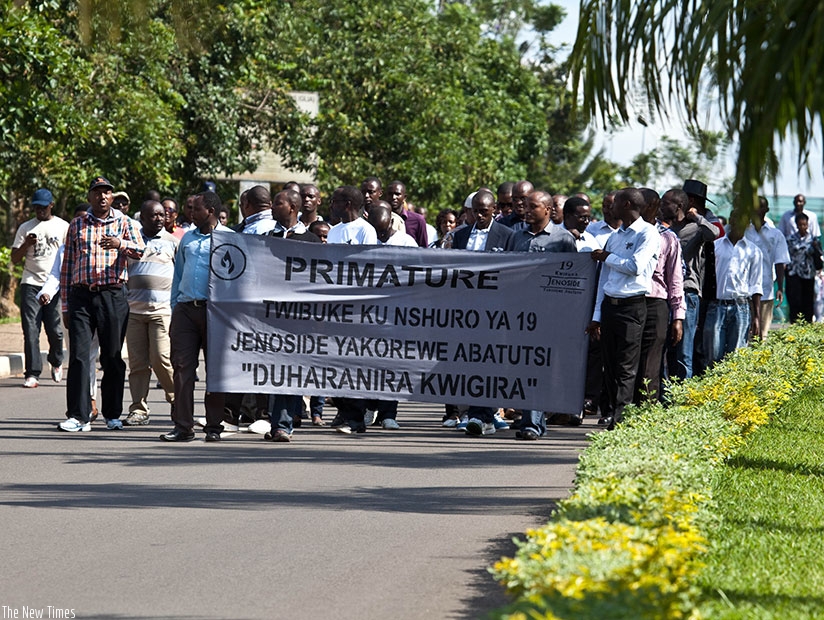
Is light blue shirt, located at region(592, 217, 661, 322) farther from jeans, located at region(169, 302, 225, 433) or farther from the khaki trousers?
the khaki trousers

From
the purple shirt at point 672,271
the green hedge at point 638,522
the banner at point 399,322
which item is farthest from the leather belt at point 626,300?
the green hedge at point 638,522

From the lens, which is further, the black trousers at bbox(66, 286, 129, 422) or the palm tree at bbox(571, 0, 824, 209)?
the black trousers at bbox(66, 286, 129, 422)

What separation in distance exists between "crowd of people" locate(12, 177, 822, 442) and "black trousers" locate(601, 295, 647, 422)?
0.01 metres

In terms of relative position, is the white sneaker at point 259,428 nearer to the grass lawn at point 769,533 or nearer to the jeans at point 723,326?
the grass lawn at point 769,533

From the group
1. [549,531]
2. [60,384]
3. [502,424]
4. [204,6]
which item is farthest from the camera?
[60,384]

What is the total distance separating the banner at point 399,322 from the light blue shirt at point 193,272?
86 millimetres

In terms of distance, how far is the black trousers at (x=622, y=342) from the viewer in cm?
1169

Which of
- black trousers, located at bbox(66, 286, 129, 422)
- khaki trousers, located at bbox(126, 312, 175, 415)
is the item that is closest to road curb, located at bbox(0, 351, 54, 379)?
khaki trousers, located at bbox(126, 312, 175, 415)

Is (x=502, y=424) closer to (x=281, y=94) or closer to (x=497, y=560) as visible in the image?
(x=497, y=560)

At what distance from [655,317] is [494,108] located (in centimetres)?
2987

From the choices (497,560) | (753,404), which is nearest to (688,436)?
(497,560)

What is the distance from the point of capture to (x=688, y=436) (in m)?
8.62

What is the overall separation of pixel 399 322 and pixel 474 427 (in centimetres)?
123

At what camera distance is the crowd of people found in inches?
466
